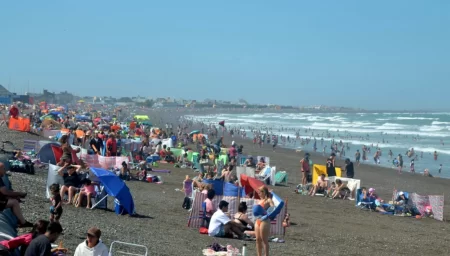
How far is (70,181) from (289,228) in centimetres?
501

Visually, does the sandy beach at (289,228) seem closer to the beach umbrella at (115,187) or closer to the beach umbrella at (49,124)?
the beach umbrella at (115,187)

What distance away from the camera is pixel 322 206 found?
56.0ft

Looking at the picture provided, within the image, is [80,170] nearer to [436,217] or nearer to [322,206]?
[322,206]

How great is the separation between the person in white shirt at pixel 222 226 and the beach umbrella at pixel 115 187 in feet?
7.08

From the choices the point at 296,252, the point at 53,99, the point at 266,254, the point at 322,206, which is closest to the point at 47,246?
the point at 266,254

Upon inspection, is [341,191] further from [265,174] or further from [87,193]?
[87,193]

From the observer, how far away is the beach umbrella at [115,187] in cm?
1180

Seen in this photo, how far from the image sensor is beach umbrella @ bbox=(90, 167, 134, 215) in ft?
38.7

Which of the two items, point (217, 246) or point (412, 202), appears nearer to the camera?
point (217, 246)

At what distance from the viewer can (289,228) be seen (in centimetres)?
1281

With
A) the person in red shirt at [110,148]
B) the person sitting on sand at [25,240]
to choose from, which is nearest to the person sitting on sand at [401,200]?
the person in red shirt at [110,148]

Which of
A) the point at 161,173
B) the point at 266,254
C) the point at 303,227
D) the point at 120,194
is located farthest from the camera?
the point at 161,173

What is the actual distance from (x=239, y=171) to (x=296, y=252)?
967 centimetres

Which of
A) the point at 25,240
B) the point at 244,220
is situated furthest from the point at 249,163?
the point at 25,240
